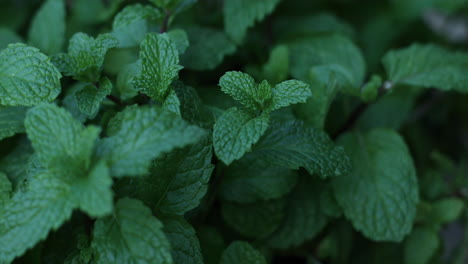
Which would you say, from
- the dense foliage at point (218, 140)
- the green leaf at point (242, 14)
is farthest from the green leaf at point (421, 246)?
the green leaf at point (242, 14)

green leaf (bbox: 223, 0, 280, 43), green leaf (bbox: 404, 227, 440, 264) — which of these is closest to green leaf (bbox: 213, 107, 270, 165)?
green leaf (bbox: 223, 0, 280, 43)

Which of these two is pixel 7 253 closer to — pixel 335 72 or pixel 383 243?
pixel 335 72

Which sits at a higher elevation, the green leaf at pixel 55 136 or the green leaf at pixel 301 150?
the green leaf at pixel 55 136

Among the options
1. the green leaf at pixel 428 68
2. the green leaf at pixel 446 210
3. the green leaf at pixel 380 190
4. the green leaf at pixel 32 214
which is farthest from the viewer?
the green leaf at pixel 446 210

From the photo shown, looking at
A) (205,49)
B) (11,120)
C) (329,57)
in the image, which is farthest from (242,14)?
(11,120)

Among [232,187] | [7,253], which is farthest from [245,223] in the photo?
[7,253]

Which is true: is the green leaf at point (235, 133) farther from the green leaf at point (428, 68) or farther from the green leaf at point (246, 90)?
the green leaf at point (428, 68)

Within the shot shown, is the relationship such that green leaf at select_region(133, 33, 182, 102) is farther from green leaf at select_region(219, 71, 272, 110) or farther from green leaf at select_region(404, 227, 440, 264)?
green leaf at select_region(404, 227, 440, 264)
